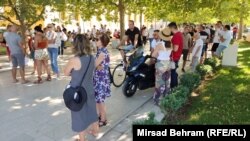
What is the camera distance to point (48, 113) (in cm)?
641

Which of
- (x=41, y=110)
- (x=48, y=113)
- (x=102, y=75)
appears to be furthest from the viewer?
(x=41, y=110)

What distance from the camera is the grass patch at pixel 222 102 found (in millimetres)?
5745

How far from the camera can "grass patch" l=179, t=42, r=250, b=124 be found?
5745mm

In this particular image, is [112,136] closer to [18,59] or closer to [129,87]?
[129,87]

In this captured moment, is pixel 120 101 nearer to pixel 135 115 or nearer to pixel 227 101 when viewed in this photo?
pixel 135 115

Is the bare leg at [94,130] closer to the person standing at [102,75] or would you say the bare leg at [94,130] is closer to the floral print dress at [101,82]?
the person standing at [102,75]

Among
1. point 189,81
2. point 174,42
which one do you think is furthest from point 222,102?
point 174,42

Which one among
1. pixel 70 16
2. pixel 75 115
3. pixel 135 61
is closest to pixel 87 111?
pixel 75 115

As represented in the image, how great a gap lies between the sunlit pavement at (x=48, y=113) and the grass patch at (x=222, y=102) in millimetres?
1058

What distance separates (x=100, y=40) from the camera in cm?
514

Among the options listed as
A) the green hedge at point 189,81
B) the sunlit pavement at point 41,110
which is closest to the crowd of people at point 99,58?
the green hedge at point 189,81

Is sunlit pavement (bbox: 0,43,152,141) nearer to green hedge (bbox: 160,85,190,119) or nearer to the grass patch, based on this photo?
green hedge (bbox: 160,85,190,119)

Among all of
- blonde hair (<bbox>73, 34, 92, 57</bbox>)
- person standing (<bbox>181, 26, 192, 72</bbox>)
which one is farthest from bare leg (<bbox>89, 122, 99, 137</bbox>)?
person standing (<bbox>181, 26, 192, 72</bbox>)

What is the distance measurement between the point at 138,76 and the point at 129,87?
35 centimetres
